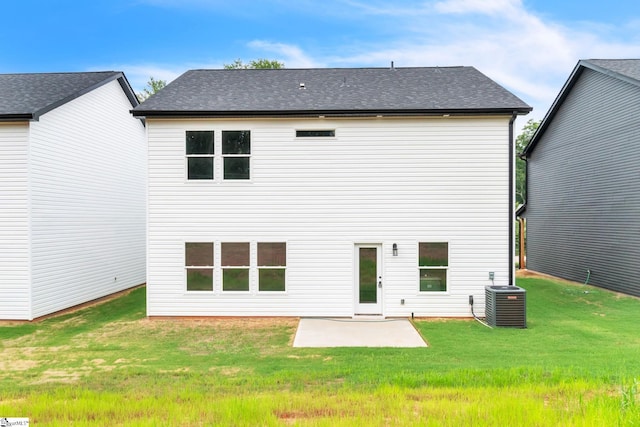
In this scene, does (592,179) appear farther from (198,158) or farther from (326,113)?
(198,158)

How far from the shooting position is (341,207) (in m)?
9.73

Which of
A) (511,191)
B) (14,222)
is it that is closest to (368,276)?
(511,191)

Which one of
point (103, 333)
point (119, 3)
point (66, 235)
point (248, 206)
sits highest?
point (119, 3)

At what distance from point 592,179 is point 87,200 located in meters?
18.3

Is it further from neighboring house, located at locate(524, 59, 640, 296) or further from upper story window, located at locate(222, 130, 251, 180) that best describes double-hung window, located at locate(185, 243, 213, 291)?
neighboring house, located at locate(524, 59, 640, 296)

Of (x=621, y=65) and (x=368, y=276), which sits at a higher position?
(x=621, y=65)

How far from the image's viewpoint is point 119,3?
705 inches

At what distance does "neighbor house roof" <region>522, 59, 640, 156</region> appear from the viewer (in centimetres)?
1246

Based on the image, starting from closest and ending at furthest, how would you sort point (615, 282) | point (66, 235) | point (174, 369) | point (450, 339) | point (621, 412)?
point (621, 412)
point (174, 369)
point (450, 339)
point (66, 235)
point (615, 282)

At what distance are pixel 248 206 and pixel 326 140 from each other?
2.73m

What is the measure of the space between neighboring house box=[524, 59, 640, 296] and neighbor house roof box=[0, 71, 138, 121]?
1749 cm

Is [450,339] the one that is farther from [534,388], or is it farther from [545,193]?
[545,193]

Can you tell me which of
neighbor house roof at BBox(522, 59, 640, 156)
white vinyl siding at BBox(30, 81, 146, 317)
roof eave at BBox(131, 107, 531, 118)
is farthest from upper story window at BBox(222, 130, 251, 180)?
neighbor house roof at BBox(522, 59, 640, 156)

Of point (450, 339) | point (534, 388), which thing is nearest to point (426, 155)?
point (450, 339)
